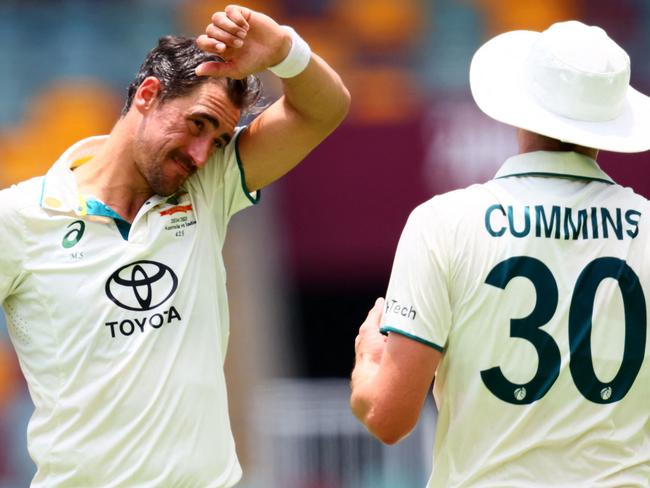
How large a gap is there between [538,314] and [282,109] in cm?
113

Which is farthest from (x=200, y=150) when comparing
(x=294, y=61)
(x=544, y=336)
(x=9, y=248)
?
(x=544, y=336)

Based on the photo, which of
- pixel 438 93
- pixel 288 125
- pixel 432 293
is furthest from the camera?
pixel 438 93

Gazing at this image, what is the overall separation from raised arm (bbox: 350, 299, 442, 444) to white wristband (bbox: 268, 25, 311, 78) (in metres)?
0.91

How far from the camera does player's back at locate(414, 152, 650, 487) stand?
10.4 feet

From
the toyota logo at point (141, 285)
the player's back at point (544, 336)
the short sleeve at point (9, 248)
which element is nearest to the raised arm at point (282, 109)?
the toyota logo at point (141, 285)

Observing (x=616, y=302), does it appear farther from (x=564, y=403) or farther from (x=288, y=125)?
(x=288, y=125)

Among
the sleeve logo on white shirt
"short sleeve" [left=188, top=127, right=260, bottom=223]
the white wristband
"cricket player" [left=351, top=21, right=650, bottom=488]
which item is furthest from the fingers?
the sleeve logo on white shirt

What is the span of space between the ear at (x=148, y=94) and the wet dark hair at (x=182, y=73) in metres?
0.02

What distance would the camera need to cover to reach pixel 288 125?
12.8 ft

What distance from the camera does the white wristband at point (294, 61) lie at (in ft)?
12.3

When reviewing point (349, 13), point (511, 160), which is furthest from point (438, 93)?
point (511, 160)

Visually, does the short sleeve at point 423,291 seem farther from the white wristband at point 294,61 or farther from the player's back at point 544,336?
the white wristband at point 294,61

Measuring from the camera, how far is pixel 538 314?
10.4 ft

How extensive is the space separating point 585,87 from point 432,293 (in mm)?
619
